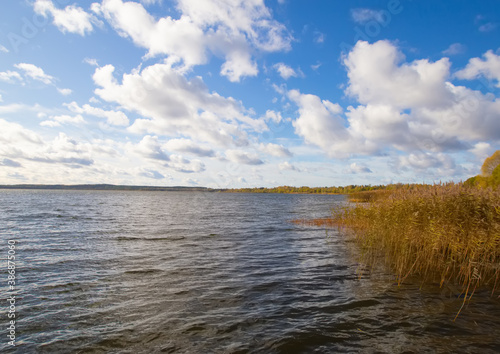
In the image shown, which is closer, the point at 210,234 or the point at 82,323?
the point at 82,323

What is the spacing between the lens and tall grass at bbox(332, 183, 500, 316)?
35.0 feet

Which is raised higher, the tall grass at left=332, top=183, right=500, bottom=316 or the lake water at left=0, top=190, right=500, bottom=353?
the tall grass at left=332, top=183, right=500, bottom=316

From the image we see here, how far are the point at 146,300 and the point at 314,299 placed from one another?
628 cm

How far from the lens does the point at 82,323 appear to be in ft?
27.1

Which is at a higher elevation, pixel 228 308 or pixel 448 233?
pixel 448 233

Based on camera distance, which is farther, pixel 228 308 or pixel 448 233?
pixel 448 233

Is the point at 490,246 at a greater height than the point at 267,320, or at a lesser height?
greater

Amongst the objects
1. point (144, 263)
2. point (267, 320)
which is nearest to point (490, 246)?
point (267, 320)

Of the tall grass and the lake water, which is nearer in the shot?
the lake water

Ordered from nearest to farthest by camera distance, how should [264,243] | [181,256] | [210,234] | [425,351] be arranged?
1. [425,351]
2. [181,256]
3. [264,243]
4. [210,234]

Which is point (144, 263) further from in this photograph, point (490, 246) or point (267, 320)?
point (490, 246)

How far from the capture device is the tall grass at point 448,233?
35.0 ft

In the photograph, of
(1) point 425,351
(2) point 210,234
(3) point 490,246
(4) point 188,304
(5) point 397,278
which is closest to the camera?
(1) point 425,351

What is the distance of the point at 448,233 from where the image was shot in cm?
1173
